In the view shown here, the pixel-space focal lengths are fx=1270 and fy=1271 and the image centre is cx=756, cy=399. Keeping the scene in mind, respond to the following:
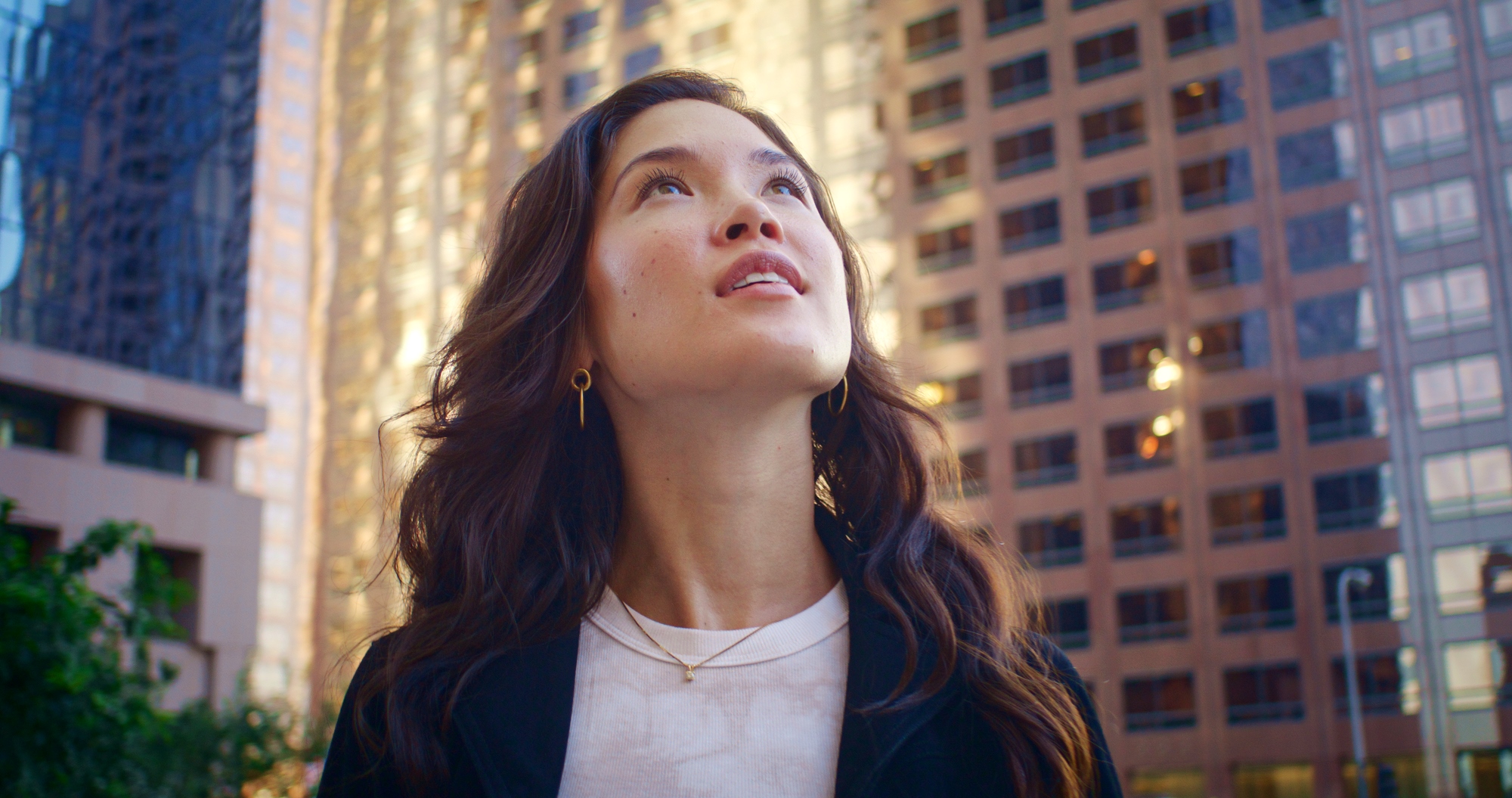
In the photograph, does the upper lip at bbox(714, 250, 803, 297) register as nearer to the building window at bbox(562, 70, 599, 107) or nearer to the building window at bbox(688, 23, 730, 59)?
the building window at bbox(688, 23, 730, 59)

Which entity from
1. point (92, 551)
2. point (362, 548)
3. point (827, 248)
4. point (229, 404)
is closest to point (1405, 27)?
point (229, 404)

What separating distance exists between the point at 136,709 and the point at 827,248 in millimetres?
10791

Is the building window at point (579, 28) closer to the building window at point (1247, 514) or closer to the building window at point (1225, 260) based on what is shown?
the building window at point (1225, 260)

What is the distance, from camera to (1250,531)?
44500 mm

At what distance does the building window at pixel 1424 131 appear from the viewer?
1639 inches

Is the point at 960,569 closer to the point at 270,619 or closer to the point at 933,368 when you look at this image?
the point at 933,368

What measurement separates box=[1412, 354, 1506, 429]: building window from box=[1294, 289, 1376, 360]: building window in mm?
2095

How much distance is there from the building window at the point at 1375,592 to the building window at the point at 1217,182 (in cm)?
1384

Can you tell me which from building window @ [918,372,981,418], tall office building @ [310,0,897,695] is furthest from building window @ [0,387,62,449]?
building window @ [918,372,981,418]

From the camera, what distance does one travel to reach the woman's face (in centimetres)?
214

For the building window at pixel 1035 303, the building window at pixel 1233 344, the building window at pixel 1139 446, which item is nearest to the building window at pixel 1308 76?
the building window at pixel 1233 344

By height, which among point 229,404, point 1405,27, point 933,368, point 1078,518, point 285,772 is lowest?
point 285,772

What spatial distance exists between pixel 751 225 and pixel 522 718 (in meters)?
0.93

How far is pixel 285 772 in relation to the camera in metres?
26.4
